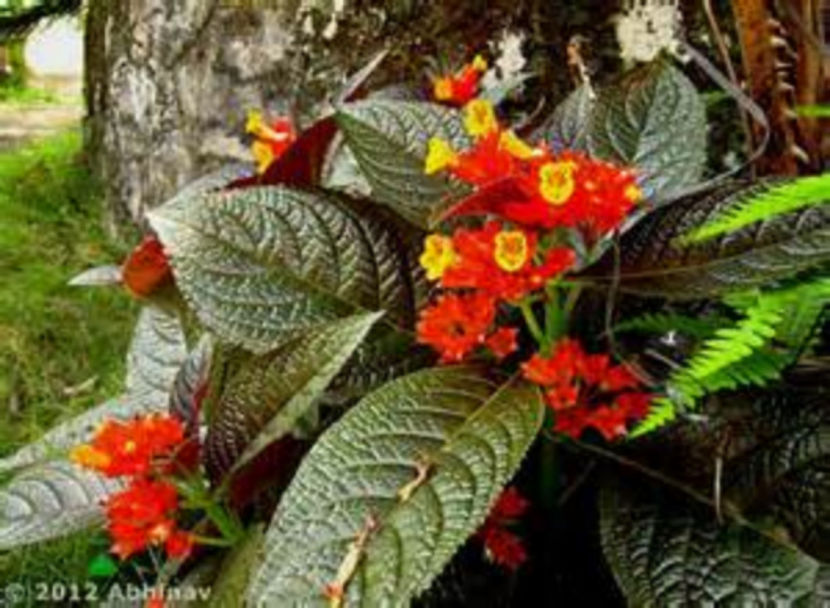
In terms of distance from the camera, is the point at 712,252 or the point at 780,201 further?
the point at 712,252

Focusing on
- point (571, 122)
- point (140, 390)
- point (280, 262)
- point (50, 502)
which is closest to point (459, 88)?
point (571, 122)

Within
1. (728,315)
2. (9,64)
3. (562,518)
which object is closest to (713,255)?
(728,315)

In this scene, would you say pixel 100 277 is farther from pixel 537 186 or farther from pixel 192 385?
pixel 537 186

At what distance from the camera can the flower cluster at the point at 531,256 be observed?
792 millimetres

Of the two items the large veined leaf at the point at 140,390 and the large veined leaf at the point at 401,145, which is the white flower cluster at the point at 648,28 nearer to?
the large veined leaf at the point at 401,145

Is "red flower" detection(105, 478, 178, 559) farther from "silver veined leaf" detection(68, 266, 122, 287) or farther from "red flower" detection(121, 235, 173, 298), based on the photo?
"silver veined leaf" detection(68, 266, 122, 287)

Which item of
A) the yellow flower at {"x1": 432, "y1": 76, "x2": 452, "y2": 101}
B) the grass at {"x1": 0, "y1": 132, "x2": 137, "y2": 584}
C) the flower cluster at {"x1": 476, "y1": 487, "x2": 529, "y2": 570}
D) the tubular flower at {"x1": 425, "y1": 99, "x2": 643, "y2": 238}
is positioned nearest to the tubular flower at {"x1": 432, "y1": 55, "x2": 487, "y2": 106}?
the yellow flower at {"x1": 432, "y1": 76, "x2": 452, "y2": 101}

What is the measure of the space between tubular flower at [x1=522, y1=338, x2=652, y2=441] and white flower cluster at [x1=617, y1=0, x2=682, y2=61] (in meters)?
0.71

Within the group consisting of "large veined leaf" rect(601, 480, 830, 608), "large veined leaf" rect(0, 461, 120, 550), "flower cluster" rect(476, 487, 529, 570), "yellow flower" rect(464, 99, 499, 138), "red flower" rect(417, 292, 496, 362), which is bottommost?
"large veined leaf" rect(0, 461, 120, 550)

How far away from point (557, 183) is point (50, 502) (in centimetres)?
55

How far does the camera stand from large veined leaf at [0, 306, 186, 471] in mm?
1151

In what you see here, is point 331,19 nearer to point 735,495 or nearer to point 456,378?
point 456,378

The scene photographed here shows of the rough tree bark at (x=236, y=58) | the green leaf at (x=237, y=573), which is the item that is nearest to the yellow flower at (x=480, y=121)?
the green leaf at (x=237, y=573)

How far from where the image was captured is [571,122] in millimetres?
1053
